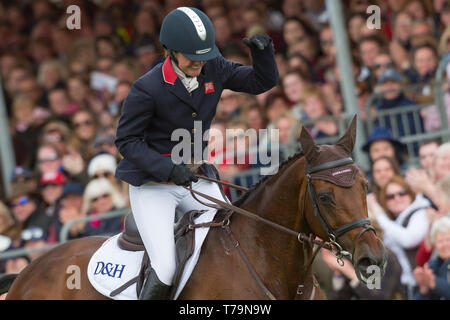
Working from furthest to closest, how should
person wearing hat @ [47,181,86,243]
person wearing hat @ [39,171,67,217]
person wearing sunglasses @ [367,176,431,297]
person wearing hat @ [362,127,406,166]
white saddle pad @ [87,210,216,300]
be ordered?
person wearing hat @ [39,171,67,217] → person wearing hat @ [47,181,86,243] → person wearing hat @ [362,127,406,166] → person wearing sunglasses @ [367,176,431,297] → white saddle pad @ [87,210,216,300]

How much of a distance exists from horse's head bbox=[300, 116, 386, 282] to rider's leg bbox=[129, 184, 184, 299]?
0.95 metres

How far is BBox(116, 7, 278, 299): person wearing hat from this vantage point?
512 cm

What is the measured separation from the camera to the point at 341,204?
477 cm

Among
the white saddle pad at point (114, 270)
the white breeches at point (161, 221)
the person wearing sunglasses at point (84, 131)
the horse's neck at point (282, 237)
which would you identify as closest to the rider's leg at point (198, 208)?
the white breeches at point (161, 221)

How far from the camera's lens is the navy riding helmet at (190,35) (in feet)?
16.6

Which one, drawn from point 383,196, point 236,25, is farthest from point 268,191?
point 236,25

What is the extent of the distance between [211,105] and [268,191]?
0.72 metres

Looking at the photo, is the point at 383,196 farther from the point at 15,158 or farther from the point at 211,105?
the point at 15,158

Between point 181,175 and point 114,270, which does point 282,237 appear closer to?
point 181,175

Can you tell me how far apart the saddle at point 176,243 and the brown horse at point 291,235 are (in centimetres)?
10

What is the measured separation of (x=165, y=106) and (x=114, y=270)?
1.22 metres

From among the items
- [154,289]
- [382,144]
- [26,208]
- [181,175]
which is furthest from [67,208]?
[181,175]

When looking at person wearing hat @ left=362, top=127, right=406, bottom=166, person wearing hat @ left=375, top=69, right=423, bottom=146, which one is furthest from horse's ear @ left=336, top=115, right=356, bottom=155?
person wearing hat @ left=375, top=69, right=423, bottom=146

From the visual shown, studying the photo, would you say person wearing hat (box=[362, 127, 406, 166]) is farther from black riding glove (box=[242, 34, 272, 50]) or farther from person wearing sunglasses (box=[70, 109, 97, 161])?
person wearing sunglasses (box=[70, 109, 97, 161])
